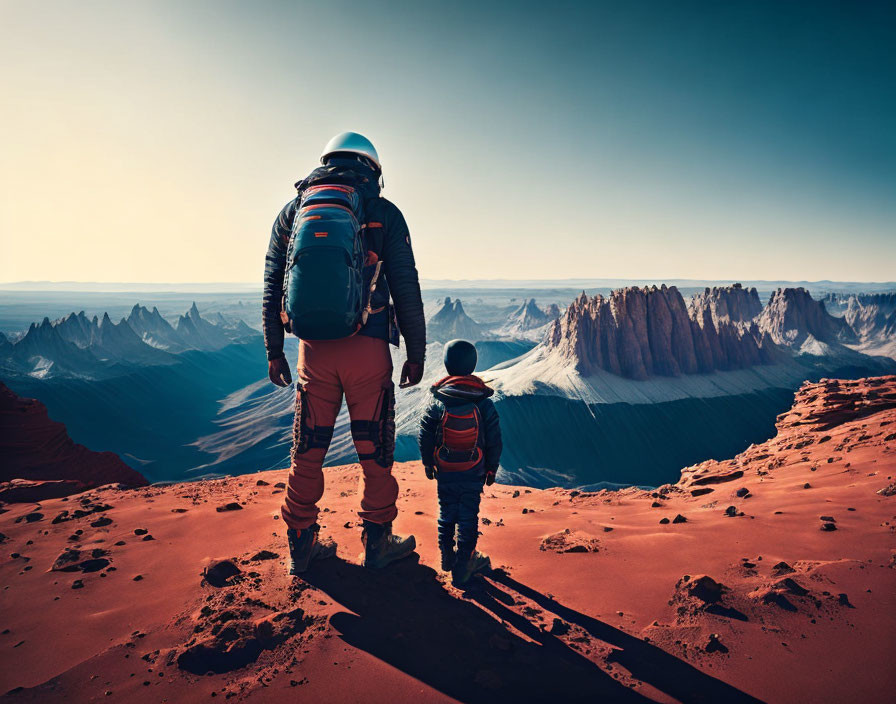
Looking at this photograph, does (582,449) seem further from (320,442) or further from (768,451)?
(320,442)

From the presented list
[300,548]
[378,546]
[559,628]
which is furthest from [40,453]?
[559,628]

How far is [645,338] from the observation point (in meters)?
93.6

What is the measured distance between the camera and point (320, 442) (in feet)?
13.1

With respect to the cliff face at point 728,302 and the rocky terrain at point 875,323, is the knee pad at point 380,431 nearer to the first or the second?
the cliff face at point 728,302

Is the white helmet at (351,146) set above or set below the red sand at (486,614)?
above

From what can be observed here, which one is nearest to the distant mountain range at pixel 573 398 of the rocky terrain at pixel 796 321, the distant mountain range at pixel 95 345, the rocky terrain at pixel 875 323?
the distant mountain range at pixel 95 345

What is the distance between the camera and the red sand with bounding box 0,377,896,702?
2535 millimetres

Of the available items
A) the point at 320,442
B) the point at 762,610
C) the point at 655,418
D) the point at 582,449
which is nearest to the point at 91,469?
the point at 320,442

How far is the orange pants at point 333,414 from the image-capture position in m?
3.95

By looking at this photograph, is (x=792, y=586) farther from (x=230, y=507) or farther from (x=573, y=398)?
(x=573, y=398)

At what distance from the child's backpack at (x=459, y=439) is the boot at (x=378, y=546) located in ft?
2.92

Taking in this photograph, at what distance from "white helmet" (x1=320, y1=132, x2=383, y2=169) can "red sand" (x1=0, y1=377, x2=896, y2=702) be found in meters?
4.23

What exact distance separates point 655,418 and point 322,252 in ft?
303

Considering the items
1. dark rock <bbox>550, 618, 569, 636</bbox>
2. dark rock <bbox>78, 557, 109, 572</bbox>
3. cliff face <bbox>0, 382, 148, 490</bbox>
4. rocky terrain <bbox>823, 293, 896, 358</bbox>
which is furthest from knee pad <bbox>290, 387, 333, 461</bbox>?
rocky terrain <bbox>823, 293, 896, 358</bbox>
